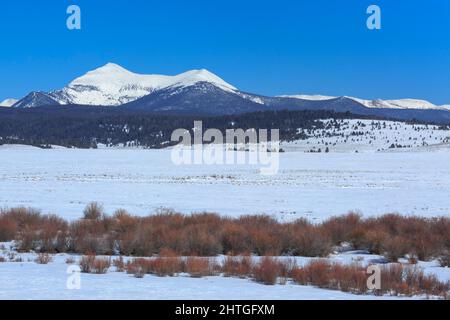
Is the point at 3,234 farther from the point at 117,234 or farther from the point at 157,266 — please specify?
the point at 157,266

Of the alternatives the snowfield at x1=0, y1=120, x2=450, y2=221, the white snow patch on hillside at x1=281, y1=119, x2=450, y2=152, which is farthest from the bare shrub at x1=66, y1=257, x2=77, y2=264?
the white snow patch on hillside at x1=281, y1=119, x2=450, y2=152

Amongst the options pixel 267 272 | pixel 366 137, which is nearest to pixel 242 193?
pixel 267 272

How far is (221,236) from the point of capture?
15.5 m

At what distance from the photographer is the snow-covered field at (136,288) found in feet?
31.8

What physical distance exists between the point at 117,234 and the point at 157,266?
456 cm

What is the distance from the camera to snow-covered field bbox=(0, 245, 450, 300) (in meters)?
9.70

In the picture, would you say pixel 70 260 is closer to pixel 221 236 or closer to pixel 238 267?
pixel 238 267

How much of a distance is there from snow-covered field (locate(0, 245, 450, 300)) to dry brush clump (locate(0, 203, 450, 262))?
2398 millimetres

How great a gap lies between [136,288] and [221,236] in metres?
5.39

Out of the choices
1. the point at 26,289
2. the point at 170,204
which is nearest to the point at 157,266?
the point at 26,289

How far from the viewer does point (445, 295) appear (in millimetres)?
10344

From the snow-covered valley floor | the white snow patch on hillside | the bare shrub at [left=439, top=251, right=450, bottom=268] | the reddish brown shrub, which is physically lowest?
the bare shrub at [left=439, top=251, right=450, bottom=268]

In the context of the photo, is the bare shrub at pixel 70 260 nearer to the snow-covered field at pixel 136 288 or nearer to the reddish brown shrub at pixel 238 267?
the snow-covered field at pixel 136 288

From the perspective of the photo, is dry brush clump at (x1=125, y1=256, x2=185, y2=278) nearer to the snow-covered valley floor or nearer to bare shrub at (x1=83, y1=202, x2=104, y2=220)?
bare shrub at (x1=83, y1=202, x2=104, y2=220)
